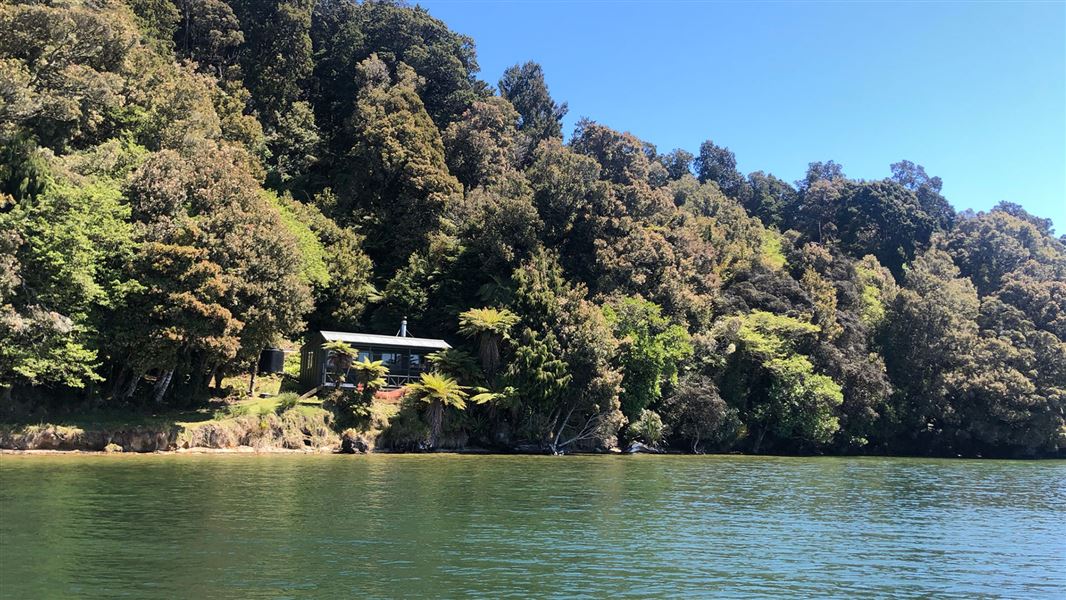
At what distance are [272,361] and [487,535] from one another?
34284mm

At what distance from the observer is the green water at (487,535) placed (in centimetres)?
1170

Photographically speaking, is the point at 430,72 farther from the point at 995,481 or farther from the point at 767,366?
the point at 995,481

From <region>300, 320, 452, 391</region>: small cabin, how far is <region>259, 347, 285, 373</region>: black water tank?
1.64 meters

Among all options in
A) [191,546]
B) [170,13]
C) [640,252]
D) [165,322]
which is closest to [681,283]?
[640,252]

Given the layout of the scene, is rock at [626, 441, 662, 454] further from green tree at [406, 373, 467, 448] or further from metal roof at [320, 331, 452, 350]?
metal roof at [320, 331, 452, 350]

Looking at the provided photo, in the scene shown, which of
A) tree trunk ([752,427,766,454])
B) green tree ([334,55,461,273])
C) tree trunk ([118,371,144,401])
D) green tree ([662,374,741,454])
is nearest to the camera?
tree trunk ([118,371,144,401])

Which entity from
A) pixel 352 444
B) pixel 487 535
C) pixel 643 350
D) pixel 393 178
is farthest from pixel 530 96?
pixel 487 535

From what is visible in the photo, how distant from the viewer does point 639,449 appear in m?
48.5

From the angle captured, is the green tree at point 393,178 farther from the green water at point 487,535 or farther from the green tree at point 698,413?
the green water at point 487,535

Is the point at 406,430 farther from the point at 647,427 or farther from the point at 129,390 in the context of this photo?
the point at 647,427

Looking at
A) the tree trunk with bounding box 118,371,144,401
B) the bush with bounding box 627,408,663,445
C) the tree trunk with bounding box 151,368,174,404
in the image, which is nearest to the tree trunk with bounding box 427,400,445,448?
the bush with bounding box 627,408,663,445

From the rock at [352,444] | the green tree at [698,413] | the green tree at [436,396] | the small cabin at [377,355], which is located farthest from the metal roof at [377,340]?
the green tree at [698,413]

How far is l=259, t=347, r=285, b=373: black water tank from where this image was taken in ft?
152

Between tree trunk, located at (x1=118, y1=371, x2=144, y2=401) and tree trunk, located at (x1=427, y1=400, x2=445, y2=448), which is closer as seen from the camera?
tree trunk, located at (x1=118, y1=371, x2=144, y2=401)
